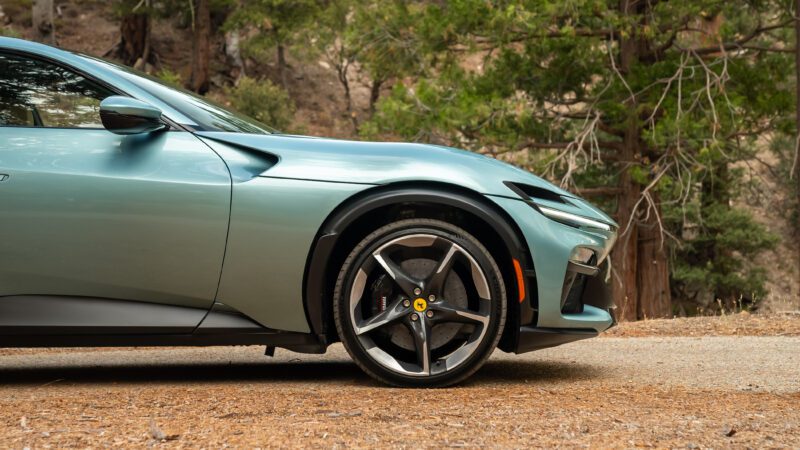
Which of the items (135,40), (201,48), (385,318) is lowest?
(385,318)

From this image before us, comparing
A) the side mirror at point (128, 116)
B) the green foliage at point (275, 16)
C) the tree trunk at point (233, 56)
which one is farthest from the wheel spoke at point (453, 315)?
the tree trunk at point (233, 56)

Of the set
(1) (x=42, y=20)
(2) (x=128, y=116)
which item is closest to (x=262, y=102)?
(1) (x=42, y=20)

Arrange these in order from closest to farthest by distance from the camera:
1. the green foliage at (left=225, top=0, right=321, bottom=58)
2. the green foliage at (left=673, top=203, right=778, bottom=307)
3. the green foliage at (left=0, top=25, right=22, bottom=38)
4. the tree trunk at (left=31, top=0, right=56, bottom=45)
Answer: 1. the green foliage at (left=0, top=25, right=22, bottom=38)
2. the tree trunk at (left=31, top=0, right=56, bottom=45)
3. the green foliage at (left=673, top=203, right=778, bottom=307)
4. the green foliage at (left=225, top=0, right=321, bottom=58)

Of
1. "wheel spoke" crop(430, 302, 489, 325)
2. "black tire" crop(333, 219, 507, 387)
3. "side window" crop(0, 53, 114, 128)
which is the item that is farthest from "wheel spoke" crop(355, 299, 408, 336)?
"side window" crop(0, 53, 114, 128)

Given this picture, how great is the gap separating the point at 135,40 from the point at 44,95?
3171 cm

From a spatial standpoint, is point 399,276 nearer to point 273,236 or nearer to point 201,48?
point 273,236

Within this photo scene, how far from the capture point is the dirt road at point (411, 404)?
331 cm

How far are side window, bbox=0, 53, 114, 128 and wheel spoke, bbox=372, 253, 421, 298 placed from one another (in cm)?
158

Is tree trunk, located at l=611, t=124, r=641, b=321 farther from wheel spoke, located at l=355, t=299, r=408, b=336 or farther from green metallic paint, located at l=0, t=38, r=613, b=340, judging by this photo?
wheel spoke, located at l=355, t=299, r=408, b=336

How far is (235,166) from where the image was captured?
4445 mm

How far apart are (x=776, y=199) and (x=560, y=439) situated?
3477 cm

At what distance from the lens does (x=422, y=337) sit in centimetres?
434

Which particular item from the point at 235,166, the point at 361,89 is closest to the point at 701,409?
the point at 235,166

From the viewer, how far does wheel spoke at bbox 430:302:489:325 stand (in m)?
4.36
